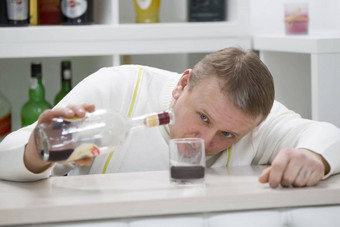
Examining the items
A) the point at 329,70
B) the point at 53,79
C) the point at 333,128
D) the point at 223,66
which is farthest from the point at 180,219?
the point at 53,79

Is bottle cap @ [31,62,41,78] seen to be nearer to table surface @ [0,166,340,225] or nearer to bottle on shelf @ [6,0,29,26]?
bottle on shelf @ [6,0,29,26]

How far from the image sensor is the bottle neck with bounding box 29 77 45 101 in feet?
8.05

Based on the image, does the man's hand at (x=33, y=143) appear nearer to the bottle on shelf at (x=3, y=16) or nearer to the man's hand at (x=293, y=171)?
the man's hand at (x=293, y=171)

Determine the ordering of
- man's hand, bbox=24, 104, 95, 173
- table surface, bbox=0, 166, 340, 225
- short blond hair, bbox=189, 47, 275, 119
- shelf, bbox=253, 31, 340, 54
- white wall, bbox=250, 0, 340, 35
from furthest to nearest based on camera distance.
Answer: white wall, bbox=250, 0, 340, 35, shelf, bbox=253, 31, 340, 54, short blond hair, bbox=189, 47, 275, 119, man's hand, bbox=24, 104, 95, 173, table surface, bbox=0, 166, 340, 225

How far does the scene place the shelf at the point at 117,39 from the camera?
2.33m

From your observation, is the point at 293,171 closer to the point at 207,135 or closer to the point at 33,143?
the point at 207,135

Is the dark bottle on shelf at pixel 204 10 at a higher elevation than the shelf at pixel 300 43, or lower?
higher

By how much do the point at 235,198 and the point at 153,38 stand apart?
1.43 metres

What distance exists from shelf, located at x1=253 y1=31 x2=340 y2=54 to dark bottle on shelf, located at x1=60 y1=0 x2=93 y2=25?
25.3 inches

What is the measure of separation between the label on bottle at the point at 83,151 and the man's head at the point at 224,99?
0.26 m

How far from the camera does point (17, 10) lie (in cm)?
235

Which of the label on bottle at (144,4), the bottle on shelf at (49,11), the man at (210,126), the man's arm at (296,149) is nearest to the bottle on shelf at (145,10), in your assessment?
the label on bottle at (144,4)

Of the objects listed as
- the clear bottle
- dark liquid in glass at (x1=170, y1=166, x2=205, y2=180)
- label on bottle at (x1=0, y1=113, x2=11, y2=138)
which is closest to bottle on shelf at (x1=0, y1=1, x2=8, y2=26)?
label on bottle at (x1=0, y1=113, x2=11, y2=138)

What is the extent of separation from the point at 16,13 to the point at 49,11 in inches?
7.5
